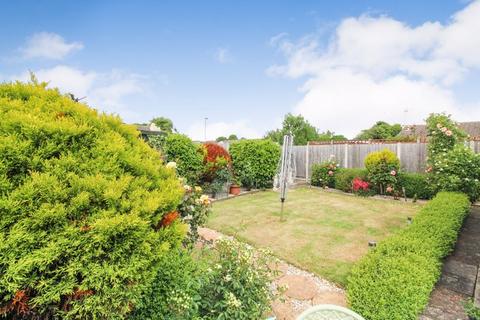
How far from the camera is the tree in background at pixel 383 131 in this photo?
155 ft

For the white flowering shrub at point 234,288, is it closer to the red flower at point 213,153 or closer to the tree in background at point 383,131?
the red flower at point 213,153

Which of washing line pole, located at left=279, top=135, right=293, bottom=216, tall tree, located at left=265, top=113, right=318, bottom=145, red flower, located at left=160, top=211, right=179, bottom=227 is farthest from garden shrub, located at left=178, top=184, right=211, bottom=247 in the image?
tall tree, located at left=265, top=113, right=318, bottom=145

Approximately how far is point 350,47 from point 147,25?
6885mm

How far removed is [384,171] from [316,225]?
Result: 5.87 meters

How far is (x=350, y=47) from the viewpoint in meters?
9.56

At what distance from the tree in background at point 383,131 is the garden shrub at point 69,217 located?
51.2 meters

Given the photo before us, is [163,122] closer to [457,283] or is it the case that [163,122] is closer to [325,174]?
[325,174]

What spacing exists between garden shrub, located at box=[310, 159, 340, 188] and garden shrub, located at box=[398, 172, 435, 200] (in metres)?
2.91

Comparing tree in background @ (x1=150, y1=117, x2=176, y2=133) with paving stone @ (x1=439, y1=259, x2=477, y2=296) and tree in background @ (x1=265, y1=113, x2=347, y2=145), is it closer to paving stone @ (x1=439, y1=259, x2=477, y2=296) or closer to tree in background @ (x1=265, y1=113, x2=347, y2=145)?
tree in background @ (x1=265, y1=113, x2=347, y2=145)

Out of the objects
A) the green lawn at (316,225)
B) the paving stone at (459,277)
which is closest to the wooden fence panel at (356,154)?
the green lawn at (316,225)

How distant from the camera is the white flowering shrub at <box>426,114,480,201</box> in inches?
305

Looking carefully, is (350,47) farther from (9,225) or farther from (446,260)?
(9,225)

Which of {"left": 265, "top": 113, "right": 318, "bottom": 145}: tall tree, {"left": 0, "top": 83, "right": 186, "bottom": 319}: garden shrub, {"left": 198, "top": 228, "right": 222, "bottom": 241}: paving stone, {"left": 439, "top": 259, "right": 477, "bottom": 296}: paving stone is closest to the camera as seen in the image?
{"left": 0, "top": 83, "right": 186, "bottom": 319}: garden shrub

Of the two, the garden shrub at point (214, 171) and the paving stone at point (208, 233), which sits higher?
the garden shrub at point (214, 171)
